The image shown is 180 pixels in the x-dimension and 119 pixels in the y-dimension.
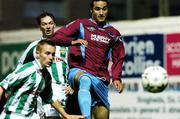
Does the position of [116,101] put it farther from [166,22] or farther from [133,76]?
[166,22]

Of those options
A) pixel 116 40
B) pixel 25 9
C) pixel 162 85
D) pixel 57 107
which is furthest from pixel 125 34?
pixel 25 9

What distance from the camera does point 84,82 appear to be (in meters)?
10.1

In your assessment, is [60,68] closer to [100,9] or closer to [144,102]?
[100,9]

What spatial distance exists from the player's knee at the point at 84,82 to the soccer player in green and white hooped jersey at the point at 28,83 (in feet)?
3.66

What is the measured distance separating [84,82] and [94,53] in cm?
46

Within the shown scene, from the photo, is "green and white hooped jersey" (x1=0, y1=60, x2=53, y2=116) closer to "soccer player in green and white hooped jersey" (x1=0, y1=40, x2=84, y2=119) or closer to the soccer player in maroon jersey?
"soccer player in green and white hooped jersey" (x1=0, y1=40, x2=84, y2=119)

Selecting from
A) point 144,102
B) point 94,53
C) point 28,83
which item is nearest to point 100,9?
point 94,53

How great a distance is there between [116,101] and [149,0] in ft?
78.6

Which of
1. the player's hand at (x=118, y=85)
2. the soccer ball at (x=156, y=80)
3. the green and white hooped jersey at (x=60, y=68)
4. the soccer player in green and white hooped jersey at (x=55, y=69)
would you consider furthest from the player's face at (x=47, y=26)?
the soccer ball at (x=156, y=80)

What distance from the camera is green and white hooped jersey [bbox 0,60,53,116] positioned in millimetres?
8859

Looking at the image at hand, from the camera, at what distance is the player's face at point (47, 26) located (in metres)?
10.8

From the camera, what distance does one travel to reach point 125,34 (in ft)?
55.7

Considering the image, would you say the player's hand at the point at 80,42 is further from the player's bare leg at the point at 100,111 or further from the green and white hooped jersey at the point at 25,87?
the green and white hooped jersey at the point at 25,87

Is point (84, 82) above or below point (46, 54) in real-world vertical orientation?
below
